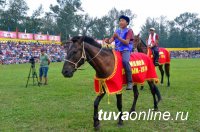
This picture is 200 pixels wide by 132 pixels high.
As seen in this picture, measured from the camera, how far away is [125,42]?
7715 mm

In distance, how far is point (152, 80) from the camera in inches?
379

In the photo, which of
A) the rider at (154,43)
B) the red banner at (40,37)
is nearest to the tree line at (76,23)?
the red banner at (40,37)

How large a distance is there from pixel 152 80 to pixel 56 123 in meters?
3.52

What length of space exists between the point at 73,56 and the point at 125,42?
164 cm

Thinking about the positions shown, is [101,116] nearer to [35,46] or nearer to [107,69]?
[107,69]

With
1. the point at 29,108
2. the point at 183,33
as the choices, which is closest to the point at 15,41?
the point at 29,108

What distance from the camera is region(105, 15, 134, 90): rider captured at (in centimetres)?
771

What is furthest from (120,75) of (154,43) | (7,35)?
(7,35)

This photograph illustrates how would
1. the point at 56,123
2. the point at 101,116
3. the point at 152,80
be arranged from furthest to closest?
1. the point at 152,80
2. the point at 101,116
3. the point at 56,123

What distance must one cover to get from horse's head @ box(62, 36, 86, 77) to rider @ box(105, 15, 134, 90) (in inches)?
45.0

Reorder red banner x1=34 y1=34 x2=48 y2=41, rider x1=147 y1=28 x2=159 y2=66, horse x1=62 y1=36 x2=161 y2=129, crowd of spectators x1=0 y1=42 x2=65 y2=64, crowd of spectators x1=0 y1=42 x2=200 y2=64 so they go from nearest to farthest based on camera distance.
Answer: horse x1=62 y1=36 x2=161 y2=129
rider x1=147 y1=28 x2=159 y2=66
crowd of spectators x1=0 y1=42 x2=65 y2=64
crowd of spectators x1=0 y1=42 x2=200 y2=64
red banner x1=34 y1=34 x2=48 y2=41

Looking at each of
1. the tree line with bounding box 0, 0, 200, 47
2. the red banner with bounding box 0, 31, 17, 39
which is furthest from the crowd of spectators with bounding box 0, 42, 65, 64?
the tree line with bounding box 0, 0, 200, 47

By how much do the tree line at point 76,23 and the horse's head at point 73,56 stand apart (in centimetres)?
7209

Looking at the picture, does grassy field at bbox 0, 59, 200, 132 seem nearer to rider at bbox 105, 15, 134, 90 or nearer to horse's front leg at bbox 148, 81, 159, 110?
horse's front leg at bbox 148, 81, 159, 110
